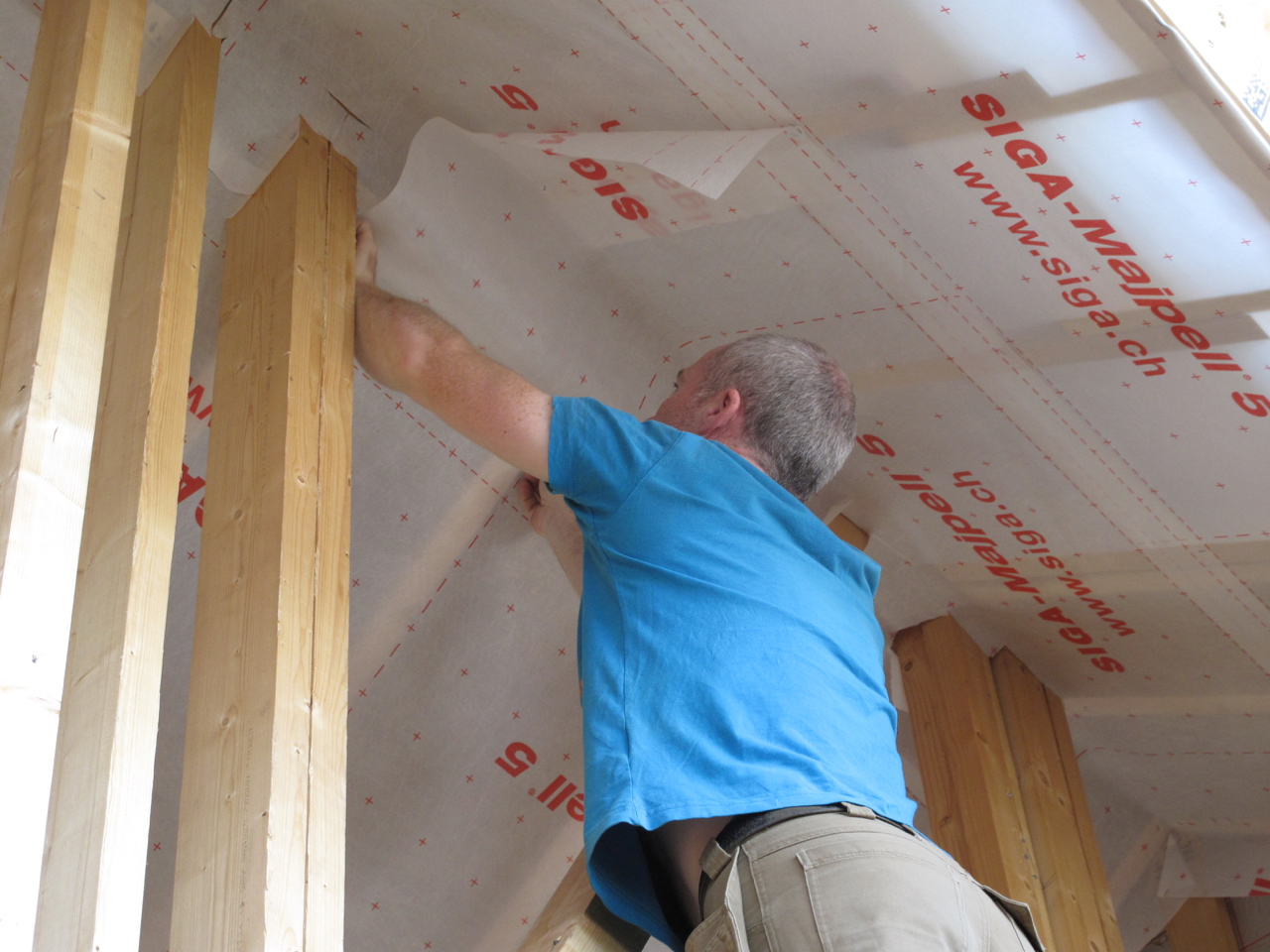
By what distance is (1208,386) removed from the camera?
7.05 ft

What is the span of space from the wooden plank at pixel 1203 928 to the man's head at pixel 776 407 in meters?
2.87

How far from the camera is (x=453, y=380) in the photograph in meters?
1.87

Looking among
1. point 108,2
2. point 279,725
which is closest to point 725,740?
point 279,725

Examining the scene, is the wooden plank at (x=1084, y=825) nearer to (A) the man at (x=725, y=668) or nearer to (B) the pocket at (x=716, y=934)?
(A) the man at (x=725, y=668)

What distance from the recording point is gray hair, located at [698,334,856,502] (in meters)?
2.07

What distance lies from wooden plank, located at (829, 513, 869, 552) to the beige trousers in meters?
1.22

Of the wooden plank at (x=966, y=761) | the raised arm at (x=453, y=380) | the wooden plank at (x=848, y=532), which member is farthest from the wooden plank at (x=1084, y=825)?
the raised arm at (x=453, y=380)

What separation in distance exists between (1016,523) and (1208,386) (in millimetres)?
609

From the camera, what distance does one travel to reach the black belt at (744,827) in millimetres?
1583

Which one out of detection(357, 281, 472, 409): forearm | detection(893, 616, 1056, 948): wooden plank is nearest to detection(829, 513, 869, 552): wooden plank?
detection(893, 616, 1056, 948): wooden plank

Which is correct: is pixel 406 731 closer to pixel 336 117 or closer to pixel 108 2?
pixel 336 117

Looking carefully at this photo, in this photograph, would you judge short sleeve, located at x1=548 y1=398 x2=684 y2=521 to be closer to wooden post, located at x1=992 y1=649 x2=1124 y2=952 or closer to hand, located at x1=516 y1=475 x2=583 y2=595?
hand, located at x1=516 y1=475 x2=583 y2=595

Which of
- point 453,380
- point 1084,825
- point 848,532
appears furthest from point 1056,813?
point 453,380

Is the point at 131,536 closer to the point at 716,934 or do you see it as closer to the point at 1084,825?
the point at 716,934
